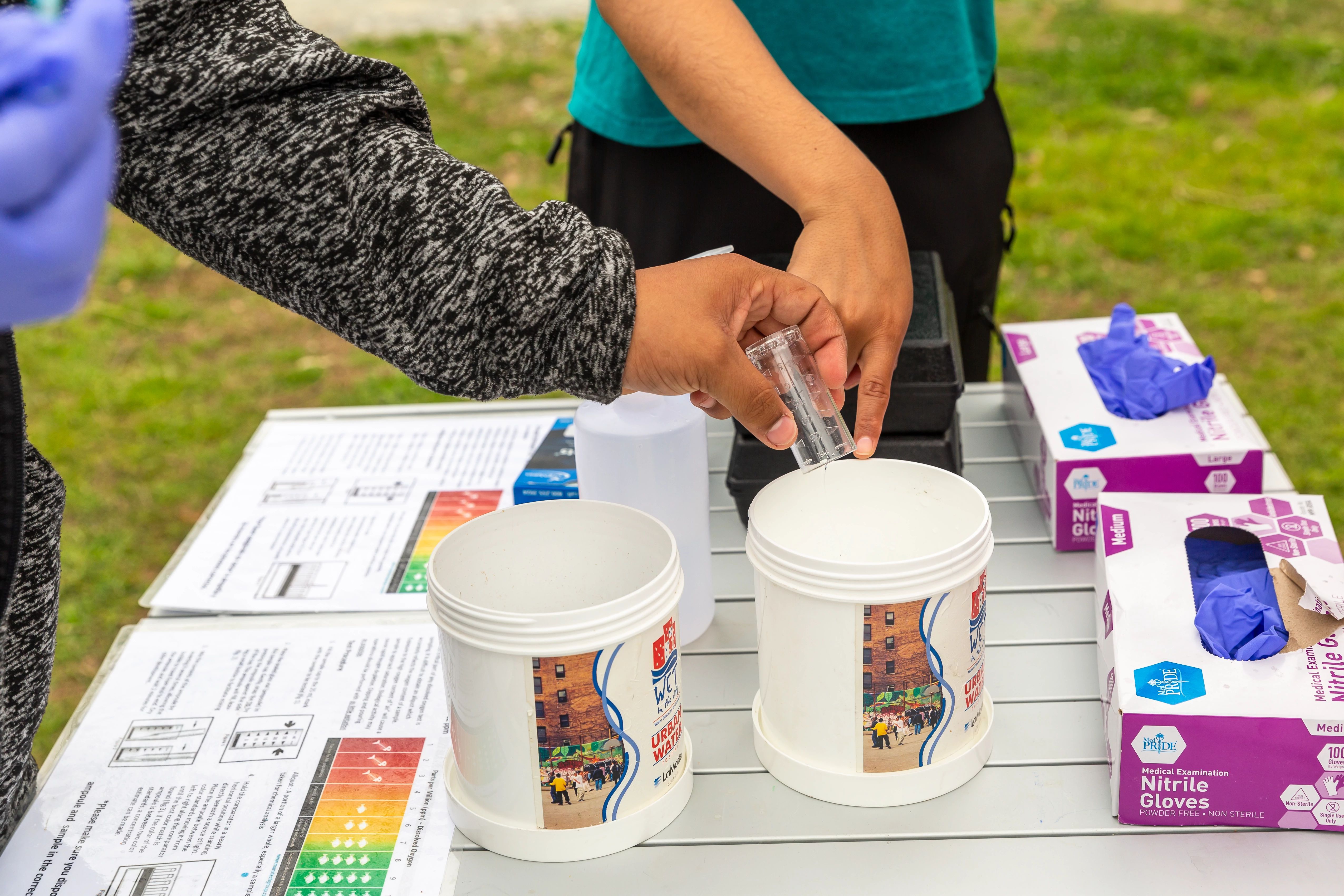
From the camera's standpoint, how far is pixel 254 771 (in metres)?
0.84

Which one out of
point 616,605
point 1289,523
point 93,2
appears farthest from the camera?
Answer: point 1289,523

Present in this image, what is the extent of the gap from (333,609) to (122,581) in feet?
5.17

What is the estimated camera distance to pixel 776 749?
0.80 meters

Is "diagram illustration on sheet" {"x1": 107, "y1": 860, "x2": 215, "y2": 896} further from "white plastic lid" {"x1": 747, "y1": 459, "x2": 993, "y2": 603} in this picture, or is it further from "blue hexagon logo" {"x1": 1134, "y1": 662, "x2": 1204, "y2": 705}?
"blue hexagon logo" {"x1": 1134, "y1": 662, "x2": 1204, "y2": 705}

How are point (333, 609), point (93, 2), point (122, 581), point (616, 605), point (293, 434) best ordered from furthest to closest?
point (122, 581)
point (293, 434)
point (333, 609)
point (616, 605)
point (93, 2)

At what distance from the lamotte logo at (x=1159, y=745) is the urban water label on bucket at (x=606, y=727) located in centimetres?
30

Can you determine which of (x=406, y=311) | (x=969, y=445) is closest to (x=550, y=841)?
(x=406, y=311)

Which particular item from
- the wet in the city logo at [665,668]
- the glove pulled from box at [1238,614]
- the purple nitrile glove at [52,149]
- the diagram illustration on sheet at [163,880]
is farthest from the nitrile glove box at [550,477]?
the purple nitrile glove at [52,149]

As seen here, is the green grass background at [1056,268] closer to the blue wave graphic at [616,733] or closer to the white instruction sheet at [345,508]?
the white instruction sheet at [345,508]

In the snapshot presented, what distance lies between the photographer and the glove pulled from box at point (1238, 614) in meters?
0.75

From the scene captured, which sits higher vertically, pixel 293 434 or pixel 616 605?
pixel 616 605

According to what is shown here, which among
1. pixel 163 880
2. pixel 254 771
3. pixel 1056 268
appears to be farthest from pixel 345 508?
pixel 1056 268

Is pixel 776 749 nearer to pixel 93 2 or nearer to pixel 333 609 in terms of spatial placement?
pixel 333 609

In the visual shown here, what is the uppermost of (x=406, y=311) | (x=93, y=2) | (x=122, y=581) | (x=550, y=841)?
(x=93, y=2)
